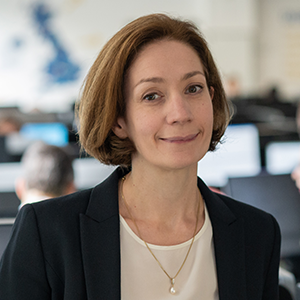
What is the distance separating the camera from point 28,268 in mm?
854

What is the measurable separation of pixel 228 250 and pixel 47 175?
40.4 inches

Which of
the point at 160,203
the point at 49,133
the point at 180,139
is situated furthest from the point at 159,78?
the point at 49,133

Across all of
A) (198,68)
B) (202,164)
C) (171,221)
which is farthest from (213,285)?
(202,164)

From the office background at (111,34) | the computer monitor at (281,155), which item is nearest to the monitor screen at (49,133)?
the computer monitor at (281,155)

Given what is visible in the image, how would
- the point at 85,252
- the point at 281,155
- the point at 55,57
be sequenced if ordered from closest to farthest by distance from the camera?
the point at 85,252 → the point at 281,155 → the point at 55,57

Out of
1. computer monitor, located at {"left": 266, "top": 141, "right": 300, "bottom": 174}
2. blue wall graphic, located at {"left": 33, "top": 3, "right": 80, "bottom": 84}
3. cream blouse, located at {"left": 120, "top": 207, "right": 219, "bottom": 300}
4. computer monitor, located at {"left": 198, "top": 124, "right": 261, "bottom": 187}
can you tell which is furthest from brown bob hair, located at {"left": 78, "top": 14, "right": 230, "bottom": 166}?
blue wall graphic, located at {"left": 33, "top": 3, "right": 80, "bottom": 84}

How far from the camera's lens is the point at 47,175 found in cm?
177

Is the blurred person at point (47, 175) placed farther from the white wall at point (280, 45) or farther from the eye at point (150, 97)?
the white wall at point (280, 45)

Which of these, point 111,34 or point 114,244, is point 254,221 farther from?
point 111,34

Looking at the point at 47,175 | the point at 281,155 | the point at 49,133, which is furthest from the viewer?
the point at 49,133

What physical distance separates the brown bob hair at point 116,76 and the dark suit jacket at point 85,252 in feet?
0.31

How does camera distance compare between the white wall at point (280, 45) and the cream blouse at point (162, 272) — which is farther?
the white wall at point (280, 45)

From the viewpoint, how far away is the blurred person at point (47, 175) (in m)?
1.77

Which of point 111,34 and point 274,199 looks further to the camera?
point 111,34
